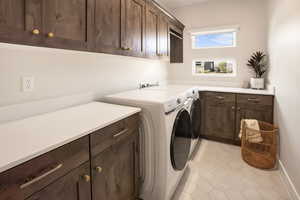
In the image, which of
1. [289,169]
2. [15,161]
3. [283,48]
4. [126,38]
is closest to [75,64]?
[126,38]

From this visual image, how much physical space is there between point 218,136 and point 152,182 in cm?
187

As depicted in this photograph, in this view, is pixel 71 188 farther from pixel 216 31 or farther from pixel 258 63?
pixel 216 31

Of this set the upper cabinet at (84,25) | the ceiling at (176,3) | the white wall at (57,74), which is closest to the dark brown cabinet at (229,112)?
the upper cabinet at (84,25)

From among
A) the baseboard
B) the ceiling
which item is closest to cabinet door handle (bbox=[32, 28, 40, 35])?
the baseboard

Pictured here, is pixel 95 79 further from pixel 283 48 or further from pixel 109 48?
pixel 283 48

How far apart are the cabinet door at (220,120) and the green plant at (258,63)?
2.43 feet

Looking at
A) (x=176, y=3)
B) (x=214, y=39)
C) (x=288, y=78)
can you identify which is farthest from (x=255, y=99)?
(x=176, y=3)

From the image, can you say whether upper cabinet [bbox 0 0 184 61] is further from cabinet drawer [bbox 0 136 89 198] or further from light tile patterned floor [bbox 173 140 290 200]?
light tile patterned floor [bbox 173 140 290 200]

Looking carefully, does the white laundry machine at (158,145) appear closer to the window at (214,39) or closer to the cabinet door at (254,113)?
the cabinet door at (254,113)

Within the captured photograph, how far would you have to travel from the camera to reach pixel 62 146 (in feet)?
2.77

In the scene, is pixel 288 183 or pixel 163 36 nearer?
pixel 288 183

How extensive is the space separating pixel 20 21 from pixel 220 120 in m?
2.88

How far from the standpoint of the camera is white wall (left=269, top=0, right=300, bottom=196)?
1.65 meters

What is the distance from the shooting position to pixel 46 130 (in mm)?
984
